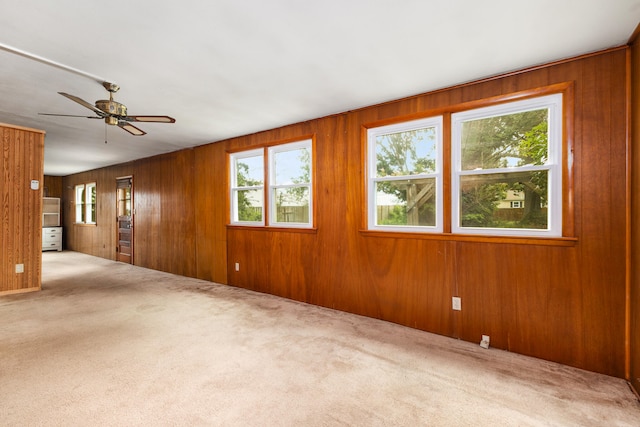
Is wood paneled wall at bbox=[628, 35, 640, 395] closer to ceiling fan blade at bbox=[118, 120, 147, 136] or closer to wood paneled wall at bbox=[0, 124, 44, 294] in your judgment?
ceiling fan blade at bbox=[118, 120, 147, 136]

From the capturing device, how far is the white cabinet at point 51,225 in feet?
30.5

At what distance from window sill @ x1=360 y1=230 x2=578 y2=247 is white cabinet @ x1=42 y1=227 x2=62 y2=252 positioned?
1065 cm

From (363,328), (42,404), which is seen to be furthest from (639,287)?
(42,404)

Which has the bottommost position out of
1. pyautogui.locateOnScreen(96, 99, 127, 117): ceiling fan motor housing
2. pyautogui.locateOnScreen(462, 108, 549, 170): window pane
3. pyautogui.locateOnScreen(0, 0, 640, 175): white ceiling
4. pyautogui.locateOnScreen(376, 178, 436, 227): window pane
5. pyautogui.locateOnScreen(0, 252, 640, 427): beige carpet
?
pyautogui.locateOnScreen(0, 252, 640, 427): beige carpet

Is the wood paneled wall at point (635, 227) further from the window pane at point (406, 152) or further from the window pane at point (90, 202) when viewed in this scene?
the window pane at point (90, 202)

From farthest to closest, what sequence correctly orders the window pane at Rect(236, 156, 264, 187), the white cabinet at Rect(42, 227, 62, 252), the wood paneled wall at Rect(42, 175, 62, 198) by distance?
the wood paneled wall at Rect(42, 175, 62, 198), the white cabinet at Rect(42, 227, 62, 252), the window pane at Rect(236, 156, 264, 187)

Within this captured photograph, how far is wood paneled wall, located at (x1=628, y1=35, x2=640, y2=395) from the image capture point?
2.06 meters

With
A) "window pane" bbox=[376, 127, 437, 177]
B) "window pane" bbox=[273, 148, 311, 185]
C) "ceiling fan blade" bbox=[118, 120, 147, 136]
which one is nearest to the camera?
"ceiling fan blade" bbox=[118, 120, 147, 136]

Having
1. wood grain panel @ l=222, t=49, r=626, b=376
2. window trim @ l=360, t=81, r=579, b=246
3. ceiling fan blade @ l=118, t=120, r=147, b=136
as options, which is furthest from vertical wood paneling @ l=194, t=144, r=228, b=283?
window trim @ l=360, t=81, r=579, b=246

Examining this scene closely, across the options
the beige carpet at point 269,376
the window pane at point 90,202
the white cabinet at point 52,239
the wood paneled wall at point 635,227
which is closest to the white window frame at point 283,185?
the beige carpet at point 269,376

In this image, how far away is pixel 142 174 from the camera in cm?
681

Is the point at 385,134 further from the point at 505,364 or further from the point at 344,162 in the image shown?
the point at 505,364

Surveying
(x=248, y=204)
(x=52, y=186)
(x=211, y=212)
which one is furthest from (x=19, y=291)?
(x=52, y=186)

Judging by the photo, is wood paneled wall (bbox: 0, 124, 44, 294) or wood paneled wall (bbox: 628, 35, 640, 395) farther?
wood paneled wall (bbox: 0, 124, 44, 294)
